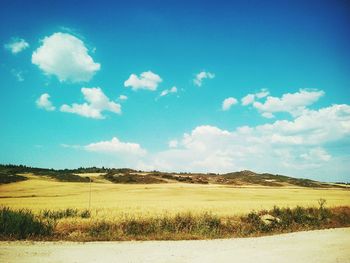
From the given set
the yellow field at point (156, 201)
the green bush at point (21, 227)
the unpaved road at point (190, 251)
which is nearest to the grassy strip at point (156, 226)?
the green bush at point (21, 227)

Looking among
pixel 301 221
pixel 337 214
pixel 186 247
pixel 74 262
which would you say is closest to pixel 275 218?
pixel 301 221

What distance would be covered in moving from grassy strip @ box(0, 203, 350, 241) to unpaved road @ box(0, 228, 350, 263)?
1.77 metres

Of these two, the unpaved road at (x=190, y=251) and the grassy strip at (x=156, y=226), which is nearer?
the unpaved road at (x=190, y=251)

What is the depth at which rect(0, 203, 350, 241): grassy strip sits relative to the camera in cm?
1888

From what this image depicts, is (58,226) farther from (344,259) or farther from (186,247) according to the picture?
(344,259)

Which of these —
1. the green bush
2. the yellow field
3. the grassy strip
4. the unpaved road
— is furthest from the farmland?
the unpaved road

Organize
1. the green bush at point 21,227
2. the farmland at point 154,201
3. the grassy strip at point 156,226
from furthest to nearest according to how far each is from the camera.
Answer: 1. the farmland at point 154,201
2. the grassy strip at point 156,226
3. the green bush at point 21,227

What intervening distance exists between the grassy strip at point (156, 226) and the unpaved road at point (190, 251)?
5.82 feet

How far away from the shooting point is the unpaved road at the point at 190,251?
44.1ft

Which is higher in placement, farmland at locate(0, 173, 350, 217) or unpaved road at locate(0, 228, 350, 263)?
unpaved road at locate(0, 228, 350, 263)

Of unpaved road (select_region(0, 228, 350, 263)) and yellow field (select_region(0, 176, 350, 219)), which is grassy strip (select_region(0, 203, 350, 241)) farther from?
yellow field (select_region(0, 176, 350, 219))

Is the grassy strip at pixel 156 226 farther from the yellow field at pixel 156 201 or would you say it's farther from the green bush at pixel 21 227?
the yellow field at pixel 156 201

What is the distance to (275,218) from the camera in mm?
25391

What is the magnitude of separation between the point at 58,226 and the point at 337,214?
2246 cm
